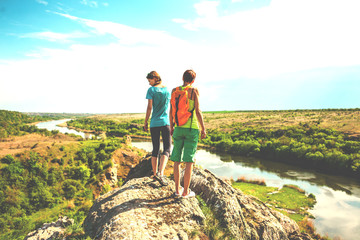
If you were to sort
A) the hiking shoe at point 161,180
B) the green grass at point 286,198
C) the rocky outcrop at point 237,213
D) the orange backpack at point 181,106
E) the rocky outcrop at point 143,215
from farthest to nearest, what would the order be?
the green grass at point 286,198
the rocky outcrop at point 237,213
the hiking shoe at point 161,180
the orange backpack at point 181,106
the rocky outcrop at point 143,215

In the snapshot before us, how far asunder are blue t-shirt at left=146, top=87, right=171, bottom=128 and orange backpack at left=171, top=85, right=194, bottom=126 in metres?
0.51

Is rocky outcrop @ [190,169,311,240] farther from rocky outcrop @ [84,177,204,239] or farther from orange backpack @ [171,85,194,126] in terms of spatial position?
orange backpack @ [171,85,194,126]

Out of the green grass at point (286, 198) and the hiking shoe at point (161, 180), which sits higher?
the hiking shoe at point (161, 180)

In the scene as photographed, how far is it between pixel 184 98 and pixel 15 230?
30.1 m

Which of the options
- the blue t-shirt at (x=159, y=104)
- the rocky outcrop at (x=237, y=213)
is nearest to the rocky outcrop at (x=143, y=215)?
the rocky outcrop at (x=237, y=213)

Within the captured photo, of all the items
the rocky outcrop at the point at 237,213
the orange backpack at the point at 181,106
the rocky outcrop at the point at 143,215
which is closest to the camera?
the rocky outcrop at the point at 143,215

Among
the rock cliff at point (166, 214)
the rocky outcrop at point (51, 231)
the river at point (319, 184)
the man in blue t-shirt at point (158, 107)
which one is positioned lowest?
the river at point (319, 184)

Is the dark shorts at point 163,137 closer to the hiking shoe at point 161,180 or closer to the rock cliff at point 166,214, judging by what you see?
the hiking shoe at point 161,180

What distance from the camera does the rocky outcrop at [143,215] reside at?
176 inches

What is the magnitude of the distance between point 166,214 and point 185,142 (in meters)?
2.03

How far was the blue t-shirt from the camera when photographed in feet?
18.1

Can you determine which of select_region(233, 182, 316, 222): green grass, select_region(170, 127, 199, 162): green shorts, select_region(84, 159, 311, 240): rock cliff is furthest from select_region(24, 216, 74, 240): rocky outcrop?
select_region(233, 182, 316, 222): green grass

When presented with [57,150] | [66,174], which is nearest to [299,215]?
[66,174]

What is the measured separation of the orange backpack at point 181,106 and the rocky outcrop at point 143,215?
2407 mm
